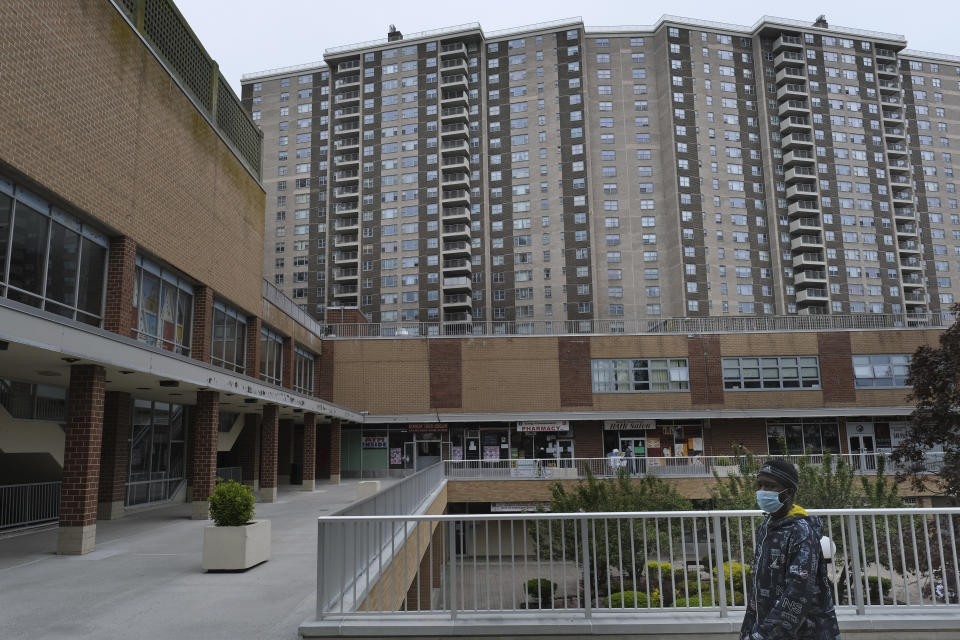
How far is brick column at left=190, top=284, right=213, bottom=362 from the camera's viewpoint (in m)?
18.9

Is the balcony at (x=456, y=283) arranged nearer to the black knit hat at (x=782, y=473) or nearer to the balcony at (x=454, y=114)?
the balcony at (x=454, y=114)

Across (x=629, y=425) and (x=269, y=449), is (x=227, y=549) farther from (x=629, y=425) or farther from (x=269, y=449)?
(x=629, y=425)

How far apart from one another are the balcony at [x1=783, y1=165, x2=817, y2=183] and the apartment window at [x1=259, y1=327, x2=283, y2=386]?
210 ft

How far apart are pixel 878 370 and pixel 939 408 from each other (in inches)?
1061

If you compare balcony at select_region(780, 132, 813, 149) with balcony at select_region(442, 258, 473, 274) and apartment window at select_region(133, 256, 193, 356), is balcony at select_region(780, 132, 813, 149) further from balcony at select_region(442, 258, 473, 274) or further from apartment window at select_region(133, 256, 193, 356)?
apartment window at select_region(133, 256, 193, 356)

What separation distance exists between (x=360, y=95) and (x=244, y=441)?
61.4 metres

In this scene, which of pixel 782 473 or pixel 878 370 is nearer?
pixel 782 473

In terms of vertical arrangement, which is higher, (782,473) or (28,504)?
(782,473)

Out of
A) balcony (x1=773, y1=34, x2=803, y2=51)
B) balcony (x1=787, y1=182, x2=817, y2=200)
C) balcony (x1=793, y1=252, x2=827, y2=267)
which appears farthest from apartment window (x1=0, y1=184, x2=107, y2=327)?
balcony (x1=773, y1=34, x2=803, y2=51)

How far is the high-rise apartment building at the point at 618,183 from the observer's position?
72438mm

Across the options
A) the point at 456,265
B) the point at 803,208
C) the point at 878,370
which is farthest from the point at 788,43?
the point at 878,370

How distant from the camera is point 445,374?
4022 cm

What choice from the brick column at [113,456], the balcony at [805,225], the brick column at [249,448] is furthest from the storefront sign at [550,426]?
the balcony at [805,225]

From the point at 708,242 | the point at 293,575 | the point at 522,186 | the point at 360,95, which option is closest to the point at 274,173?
the point at 360,95
